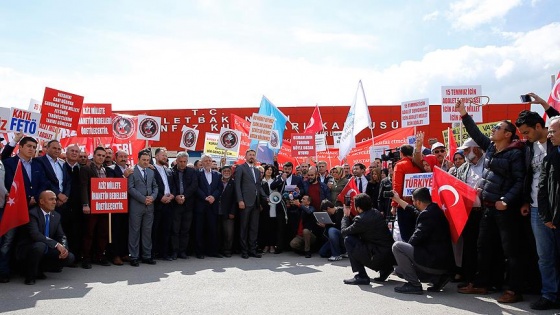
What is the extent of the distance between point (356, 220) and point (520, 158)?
250 cm

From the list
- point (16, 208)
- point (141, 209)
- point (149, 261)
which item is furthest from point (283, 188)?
point (16, 208)

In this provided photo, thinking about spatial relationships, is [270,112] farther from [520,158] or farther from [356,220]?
[520,158]

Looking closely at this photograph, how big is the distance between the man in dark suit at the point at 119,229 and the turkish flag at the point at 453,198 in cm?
580

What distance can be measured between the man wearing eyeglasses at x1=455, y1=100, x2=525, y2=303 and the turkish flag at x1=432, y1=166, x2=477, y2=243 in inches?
8.7

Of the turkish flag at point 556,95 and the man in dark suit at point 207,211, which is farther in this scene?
the man in dark suit at point 207,211

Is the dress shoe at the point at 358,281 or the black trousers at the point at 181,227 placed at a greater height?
the black trousers at the point at 181,227

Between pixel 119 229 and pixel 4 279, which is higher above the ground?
pixel 119 229

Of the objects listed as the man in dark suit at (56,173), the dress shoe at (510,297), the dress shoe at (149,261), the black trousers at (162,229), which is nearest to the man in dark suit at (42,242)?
the man in dark suit at (56,173)

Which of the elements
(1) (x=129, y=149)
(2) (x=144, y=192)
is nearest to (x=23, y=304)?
(2) (x=144, y=192)

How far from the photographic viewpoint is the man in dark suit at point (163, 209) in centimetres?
1028

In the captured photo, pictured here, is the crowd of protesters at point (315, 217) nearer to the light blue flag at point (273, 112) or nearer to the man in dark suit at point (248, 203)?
the man in dark suit at point (248, 203)

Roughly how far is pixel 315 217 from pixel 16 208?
225 inches

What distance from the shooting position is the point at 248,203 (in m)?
→ 11.1

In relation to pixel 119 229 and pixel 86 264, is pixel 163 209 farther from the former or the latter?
pixel 86 264
